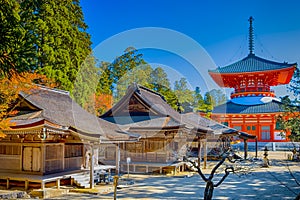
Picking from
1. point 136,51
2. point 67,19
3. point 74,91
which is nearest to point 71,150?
point 74,91

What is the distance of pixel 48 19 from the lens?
1000 inches

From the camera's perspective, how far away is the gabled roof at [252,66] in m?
42.7

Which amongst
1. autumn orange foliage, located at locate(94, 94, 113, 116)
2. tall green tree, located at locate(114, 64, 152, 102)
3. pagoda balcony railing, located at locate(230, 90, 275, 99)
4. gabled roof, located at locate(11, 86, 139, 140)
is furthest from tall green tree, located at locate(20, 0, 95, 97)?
pagoda balcony railing, located at locate(230, 90, 275, 99)

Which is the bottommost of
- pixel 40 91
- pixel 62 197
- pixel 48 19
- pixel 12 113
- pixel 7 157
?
pixel 62 197

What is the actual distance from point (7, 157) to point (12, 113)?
2.24m

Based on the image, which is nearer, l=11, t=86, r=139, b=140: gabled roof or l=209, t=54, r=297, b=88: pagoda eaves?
l=11, t=86, r=139, b=140: gabled roof

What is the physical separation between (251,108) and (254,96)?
293cm

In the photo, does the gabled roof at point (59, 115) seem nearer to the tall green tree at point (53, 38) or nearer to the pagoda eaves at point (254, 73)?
the tall green tree at point (53, 38)

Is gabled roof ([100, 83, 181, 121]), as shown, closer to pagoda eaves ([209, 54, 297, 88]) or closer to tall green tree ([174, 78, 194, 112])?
tall green tree ([174, 78, 194, 112])

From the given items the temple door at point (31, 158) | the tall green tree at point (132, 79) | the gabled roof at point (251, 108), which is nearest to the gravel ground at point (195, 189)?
the temple door at point (31, 158)

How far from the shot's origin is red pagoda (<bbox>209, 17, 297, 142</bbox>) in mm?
40844

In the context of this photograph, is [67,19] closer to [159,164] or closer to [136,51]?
[136,51]

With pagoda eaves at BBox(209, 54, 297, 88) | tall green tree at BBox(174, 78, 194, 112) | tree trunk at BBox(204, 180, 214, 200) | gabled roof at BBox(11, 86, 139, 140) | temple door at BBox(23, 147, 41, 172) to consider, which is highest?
pagoda eaves at BBox(209, 54, 297, 88)

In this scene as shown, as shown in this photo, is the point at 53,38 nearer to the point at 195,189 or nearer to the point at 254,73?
the point at 195,189
